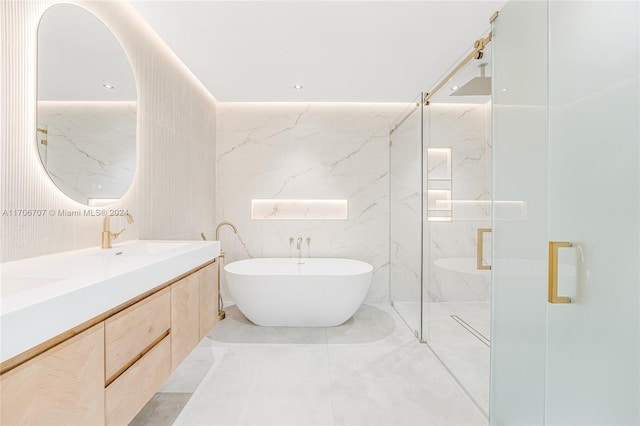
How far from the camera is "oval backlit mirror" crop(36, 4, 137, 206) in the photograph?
138 centimetres

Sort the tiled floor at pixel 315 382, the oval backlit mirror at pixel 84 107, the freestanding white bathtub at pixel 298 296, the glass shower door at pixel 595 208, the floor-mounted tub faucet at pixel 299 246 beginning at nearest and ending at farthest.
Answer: the glass shower door at pixel 595 208 → the oval backlit mirror at pixel 84 107 → the tiled floor at pixel 315 382 → the freestanding white bathtub at pixel 298 296 → the floor-mounted tub faucet at pixel 299 246

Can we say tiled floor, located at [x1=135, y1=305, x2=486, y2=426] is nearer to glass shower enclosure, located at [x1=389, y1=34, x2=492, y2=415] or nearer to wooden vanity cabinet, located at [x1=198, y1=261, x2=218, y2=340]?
glass shower enclosure, located at [x1=389, y1=34, x2=492, y2=415]

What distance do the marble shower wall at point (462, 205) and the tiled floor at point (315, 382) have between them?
1.92 ft

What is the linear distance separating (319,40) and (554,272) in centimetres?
206

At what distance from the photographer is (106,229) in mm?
1682

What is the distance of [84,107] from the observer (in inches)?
63.5

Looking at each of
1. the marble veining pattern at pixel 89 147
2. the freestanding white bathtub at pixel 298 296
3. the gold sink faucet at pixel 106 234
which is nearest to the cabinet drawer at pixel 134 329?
the gold sink faucet at pixel 106 234

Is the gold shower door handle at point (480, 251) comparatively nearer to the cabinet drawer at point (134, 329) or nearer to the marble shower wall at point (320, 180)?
the cabinet drawer at point (134, 329)

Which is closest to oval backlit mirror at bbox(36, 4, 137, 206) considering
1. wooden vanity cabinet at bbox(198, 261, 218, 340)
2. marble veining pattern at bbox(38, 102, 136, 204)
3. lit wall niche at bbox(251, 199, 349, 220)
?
marble veining pattern at bbox(38, 102, 136, 204)

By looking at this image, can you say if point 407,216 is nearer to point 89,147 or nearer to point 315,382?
point 315,382

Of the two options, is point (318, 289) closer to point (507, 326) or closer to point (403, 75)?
point (507, 326)

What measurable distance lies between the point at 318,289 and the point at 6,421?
209cm

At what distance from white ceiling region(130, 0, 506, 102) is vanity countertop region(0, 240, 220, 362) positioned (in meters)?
1.54

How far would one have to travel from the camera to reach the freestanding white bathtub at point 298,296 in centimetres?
261
